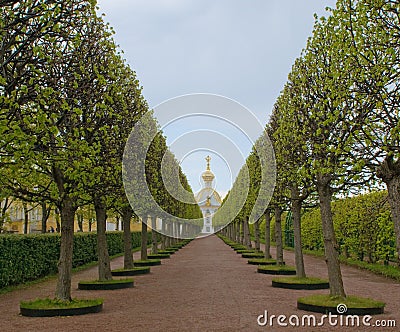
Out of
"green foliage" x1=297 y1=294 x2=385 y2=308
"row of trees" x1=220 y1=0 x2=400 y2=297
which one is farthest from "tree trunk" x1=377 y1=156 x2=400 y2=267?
A: "green foliage" x1=297 y1=294 x2=385 y2=308

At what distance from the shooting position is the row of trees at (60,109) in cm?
904

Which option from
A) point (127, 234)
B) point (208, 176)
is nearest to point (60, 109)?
point (127, 234)

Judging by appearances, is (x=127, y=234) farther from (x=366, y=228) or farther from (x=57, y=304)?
(x=366, y=228)

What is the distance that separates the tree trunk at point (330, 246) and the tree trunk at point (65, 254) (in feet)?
20.1

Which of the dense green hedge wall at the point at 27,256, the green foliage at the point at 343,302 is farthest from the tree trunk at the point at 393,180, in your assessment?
the dense green hedge wall at the point at 27,256

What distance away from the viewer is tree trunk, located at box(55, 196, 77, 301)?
11602 mm

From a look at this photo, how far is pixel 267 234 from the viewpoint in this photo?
2564cm

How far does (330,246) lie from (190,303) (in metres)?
3.72

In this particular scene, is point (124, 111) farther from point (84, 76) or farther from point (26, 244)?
point (26, 244)

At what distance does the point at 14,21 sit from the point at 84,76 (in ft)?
10.8

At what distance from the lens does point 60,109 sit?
11.3 metres

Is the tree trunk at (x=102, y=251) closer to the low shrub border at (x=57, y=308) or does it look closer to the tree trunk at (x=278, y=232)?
the low shrub border at (x=57, y=308)

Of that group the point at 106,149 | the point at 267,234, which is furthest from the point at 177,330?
the point at 267,234

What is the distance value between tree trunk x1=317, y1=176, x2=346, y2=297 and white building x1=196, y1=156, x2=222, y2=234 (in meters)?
89.2
